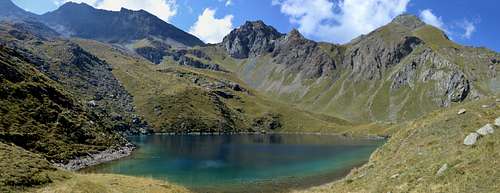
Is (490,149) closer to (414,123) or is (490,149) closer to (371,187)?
(371,187)

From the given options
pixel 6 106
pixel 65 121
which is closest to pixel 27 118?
pixel 6 106

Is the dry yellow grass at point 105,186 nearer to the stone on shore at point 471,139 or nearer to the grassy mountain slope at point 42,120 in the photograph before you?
the stone on shore at point 471,139

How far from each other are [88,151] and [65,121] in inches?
490

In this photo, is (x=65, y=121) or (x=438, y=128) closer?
(x=438, y=128)

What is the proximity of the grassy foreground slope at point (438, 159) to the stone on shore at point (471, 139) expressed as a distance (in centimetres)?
49

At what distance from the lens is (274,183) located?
87812 millimetres

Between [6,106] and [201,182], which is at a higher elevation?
[6,106]

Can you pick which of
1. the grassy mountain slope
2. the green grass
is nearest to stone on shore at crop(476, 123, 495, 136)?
the green grass

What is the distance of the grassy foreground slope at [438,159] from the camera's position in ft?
94.7

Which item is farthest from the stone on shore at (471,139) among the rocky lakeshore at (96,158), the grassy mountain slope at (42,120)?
the grassy mountain slope at (42,120)

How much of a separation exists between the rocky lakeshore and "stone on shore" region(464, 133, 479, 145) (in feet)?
282

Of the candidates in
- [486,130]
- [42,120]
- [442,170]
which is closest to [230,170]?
[42,120]

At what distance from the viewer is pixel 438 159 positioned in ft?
117

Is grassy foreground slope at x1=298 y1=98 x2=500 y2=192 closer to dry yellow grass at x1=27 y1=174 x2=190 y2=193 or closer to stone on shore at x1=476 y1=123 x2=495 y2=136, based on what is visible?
stone on shore at x1=476 y1=123 x2=495 y2=136
